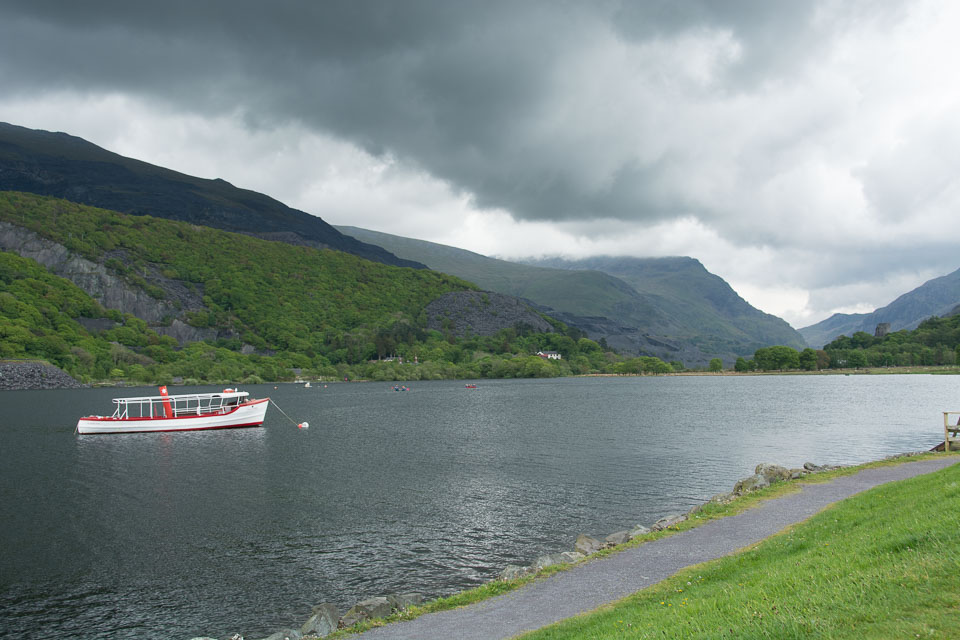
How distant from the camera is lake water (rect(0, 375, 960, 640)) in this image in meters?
22.7

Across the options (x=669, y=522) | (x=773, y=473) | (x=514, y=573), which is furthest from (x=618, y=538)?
(x=773, y=473)

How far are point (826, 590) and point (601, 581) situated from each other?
26.7ft

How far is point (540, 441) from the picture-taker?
6500 centimetres

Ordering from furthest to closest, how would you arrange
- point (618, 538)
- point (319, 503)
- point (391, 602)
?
point (319, 503), point (618, 538), point (391, 602)

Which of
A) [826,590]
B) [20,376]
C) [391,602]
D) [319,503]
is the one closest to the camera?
[826,590]

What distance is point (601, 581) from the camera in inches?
705

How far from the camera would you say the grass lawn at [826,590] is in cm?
920

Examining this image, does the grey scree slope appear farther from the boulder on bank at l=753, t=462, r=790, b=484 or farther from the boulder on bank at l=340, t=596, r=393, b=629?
the boulder on bank at l=753, t=462, r=790, b=484

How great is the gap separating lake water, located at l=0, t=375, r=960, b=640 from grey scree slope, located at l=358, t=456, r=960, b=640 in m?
5.73

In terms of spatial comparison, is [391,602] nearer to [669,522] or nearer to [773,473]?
[669,522]

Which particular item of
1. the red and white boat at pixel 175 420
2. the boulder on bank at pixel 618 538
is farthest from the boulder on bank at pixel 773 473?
the red and white boat at pixel 175 420

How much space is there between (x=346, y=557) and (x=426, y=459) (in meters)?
27.8

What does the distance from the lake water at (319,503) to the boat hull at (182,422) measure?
124 inches

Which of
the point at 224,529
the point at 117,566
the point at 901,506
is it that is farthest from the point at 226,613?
the point at 901,506
